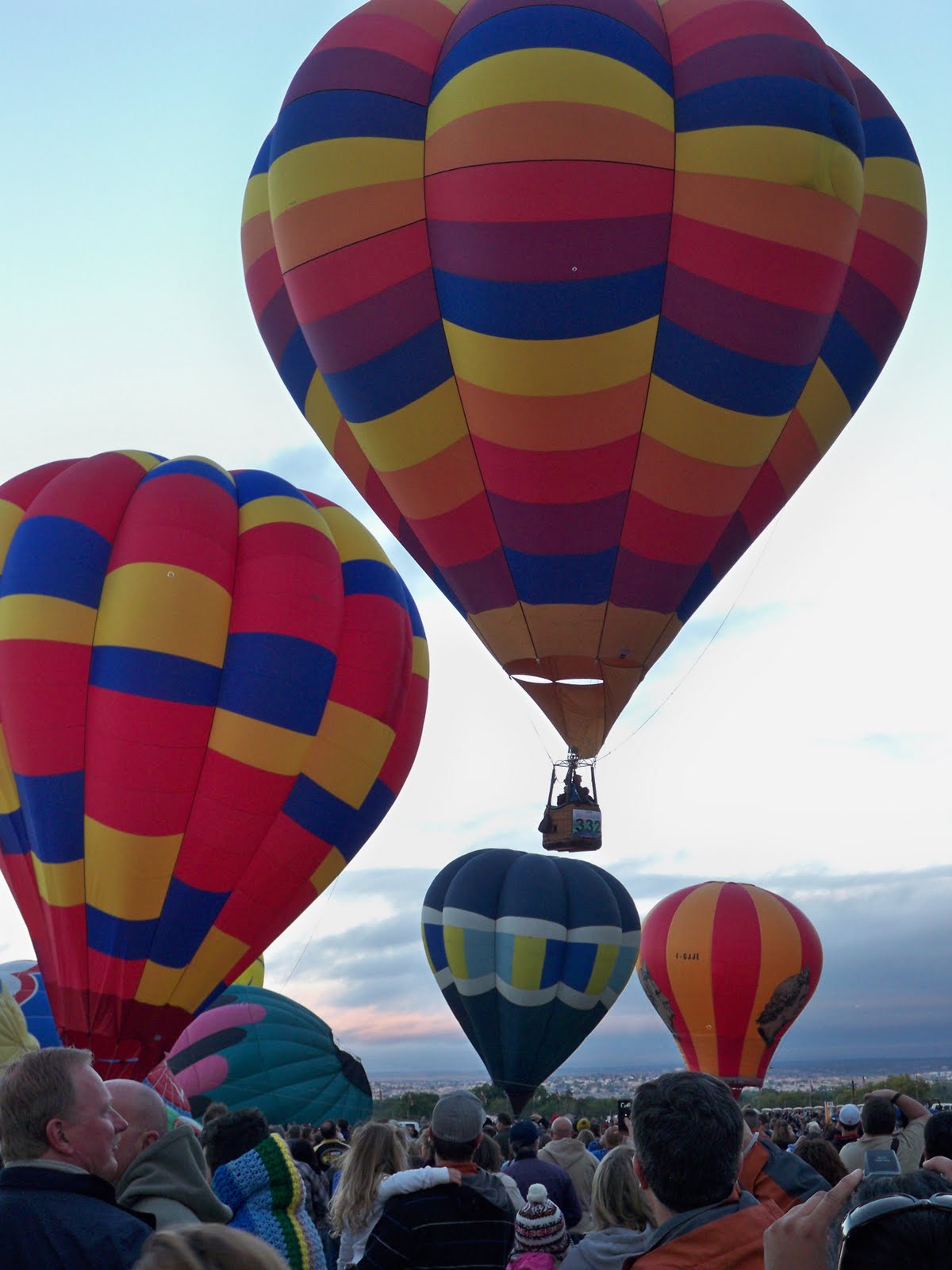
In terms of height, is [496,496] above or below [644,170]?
below

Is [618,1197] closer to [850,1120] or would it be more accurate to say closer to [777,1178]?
[777,1178]

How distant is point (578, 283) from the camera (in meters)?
7.89

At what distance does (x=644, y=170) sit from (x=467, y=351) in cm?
146

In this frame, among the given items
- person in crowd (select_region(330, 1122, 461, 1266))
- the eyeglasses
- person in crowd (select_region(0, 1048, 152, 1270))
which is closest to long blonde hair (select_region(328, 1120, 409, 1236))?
person in crowd (select_region(330, 1122, 461, 1266))

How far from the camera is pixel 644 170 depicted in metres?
7.87

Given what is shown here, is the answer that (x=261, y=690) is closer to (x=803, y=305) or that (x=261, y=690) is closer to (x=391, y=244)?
(x=391, y=244)

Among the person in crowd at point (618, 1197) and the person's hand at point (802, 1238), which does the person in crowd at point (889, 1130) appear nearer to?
the person in crowd at point (618, 1197)

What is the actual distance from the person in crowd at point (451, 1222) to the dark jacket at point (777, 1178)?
1.75ft

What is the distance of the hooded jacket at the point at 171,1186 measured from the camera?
7.24ft

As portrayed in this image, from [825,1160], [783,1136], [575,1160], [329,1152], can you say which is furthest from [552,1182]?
[783,1136]

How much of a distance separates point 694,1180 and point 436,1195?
1.13 m

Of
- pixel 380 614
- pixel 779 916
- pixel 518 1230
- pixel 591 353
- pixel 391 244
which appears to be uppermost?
pixel 391 244

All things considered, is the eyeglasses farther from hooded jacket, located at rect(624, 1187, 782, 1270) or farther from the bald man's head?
the bald man's head

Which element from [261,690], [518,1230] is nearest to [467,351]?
[261,690]
